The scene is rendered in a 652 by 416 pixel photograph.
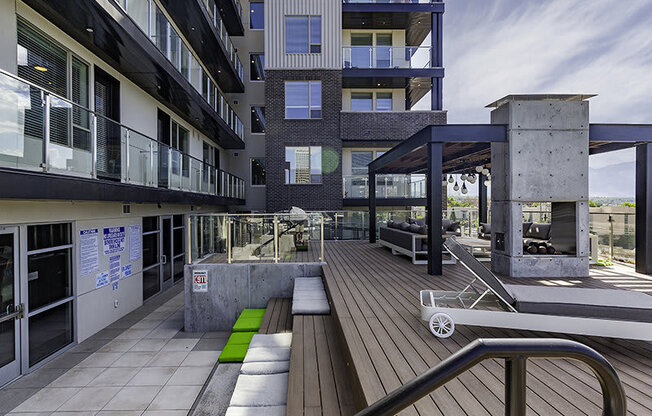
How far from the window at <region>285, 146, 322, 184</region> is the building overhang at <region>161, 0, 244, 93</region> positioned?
5.06m

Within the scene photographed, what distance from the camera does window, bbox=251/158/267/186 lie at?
749 inches

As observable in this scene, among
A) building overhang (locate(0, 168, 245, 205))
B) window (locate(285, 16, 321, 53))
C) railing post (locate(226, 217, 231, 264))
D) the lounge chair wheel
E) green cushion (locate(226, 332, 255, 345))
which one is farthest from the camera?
window (locate(285, 16, 321, 53))

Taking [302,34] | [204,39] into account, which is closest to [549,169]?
[204,39]

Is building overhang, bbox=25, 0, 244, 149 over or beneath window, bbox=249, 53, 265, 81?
beneath

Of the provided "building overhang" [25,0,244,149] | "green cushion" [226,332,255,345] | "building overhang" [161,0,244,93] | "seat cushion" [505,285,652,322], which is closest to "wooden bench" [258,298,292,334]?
"green cushion" [226,332,255,345]

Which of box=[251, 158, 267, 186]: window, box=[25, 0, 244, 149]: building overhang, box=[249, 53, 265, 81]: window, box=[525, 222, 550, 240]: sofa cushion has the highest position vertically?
box=[249, 53, 265, 81]: window

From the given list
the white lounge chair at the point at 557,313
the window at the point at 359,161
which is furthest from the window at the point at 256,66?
the white lounge chair at the point at 557,313

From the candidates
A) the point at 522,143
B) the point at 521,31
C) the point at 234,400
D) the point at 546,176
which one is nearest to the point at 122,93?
the point at 234,400

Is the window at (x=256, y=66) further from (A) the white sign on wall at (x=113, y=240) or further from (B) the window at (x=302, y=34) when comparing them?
(A) the white sign on wall at (x=113, y=240)

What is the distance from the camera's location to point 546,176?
6.40 metres

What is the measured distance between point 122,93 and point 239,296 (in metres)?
6.67

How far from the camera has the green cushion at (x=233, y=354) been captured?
17.3 feet

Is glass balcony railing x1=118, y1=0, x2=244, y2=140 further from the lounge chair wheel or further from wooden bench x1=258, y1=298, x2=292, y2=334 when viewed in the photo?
the lounge chair wheel

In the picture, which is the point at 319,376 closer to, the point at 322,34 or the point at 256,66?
the point at 322,34
